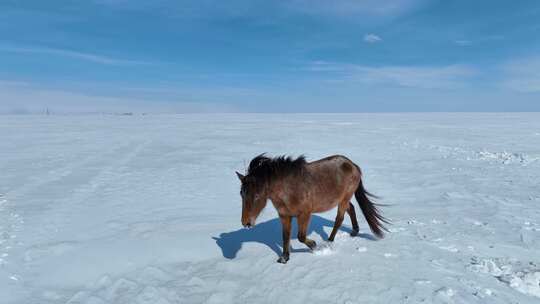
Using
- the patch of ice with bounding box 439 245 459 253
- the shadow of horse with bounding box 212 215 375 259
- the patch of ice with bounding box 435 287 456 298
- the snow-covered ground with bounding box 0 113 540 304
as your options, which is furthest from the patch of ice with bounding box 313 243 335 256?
the patch of ice with bounding box 439 245 459 253

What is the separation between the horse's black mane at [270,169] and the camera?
4.45 metres

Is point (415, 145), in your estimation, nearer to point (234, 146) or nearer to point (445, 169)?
point (445, 169)

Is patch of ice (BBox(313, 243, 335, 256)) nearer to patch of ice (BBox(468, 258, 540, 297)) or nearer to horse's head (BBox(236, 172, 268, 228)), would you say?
horse's head (BBox(236, 172, 268, 228))

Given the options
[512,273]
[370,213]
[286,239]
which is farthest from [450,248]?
[286,239]

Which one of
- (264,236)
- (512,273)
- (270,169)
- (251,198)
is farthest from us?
(264,236)

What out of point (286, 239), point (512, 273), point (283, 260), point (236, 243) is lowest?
point (236, 243)

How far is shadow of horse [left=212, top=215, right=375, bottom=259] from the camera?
16.8 ft

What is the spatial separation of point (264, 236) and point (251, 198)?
1.50m

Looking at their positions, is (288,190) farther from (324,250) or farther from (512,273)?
(512,273)

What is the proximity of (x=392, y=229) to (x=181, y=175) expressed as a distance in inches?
279

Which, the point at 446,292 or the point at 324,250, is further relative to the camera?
the point at 324,250

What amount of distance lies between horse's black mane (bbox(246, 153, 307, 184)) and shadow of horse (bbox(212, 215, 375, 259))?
3.70 feet

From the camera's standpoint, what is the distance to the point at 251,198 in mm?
4383

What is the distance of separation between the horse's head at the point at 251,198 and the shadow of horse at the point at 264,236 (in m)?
0.77
